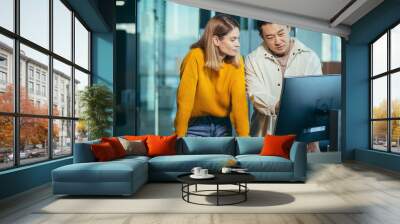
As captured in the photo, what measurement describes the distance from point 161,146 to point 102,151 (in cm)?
126

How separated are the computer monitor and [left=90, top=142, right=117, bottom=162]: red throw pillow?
15.1 ft

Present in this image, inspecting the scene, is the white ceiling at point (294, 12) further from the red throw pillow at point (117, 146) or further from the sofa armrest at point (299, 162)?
the red throw pillow at point (117, 146)

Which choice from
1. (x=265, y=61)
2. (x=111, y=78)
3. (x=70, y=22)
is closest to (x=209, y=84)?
(x=265, y=61)

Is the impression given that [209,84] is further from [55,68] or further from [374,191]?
[374,191]

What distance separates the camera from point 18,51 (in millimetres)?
5211

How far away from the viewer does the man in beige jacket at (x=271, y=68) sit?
29.7 feet

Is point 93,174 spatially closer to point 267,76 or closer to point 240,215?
point 240,215

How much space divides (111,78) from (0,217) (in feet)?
17.5

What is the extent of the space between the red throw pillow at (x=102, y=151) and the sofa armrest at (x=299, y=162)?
2806 mm

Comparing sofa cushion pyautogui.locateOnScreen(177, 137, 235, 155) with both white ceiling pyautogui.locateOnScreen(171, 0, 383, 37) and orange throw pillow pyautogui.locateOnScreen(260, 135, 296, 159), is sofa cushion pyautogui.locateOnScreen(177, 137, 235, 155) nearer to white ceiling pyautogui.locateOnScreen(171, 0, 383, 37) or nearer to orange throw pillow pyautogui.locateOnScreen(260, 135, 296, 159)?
orange throw pillow pyautogui.locateOnScreen(260, 135, 296, 159)

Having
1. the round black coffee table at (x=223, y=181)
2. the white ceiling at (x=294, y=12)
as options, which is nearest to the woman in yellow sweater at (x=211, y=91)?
the white ceiling at (x=294, y=12)

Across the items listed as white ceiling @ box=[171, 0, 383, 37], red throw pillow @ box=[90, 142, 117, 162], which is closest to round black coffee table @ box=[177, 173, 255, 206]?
red throw pillow @ box=[90, 142, 117, 162]

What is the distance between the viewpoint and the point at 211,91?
8789 millimetres

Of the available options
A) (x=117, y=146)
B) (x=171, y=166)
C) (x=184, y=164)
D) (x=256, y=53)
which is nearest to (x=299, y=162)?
(x=184, y=164)
